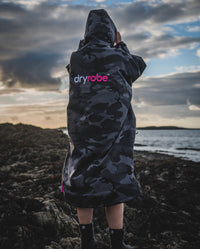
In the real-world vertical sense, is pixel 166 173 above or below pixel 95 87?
below

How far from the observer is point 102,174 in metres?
1.88

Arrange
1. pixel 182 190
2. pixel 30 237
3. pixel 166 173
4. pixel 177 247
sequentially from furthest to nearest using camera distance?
pixel 166 173 < pixel 182 190 < pixel 177 247 < pixel 30 237

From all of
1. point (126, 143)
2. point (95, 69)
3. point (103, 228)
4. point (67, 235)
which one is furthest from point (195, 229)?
point (95, 69)

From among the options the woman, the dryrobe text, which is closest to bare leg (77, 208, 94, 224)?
the woman

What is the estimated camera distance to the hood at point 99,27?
7.11 ft

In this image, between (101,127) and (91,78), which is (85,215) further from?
(91,78)

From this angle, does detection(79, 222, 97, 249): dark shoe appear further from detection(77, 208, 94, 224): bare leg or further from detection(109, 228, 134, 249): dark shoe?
detection(109, 228, 134, 249): dark shoe

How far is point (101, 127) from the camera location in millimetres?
1931

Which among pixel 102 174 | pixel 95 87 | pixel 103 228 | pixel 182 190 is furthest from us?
pixel 182 190

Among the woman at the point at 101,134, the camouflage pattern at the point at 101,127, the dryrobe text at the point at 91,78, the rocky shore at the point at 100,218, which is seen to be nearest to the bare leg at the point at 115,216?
the woman at the point at 101,134

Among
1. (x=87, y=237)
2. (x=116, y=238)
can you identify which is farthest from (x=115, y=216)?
(x=87, y=237)

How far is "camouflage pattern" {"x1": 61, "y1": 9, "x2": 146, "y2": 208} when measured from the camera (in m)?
1.88

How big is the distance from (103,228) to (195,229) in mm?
1660

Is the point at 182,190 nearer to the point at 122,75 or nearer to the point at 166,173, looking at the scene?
the point at 166,173
